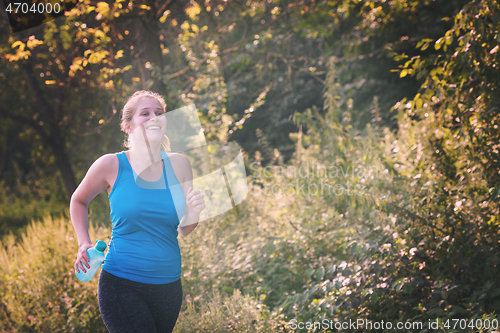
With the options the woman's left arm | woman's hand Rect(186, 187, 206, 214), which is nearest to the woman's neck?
the woman's left arm

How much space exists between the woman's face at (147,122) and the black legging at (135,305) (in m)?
0.79

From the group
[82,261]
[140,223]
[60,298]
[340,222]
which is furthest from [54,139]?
[140,223]

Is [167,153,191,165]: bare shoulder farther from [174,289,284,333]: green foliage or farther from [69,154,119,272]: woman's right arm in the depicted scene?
[174,289,284,333]: green foliage

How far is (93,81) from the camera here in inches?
272

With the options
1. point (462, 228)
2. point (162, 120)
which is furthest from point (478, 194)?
point (162, 120)

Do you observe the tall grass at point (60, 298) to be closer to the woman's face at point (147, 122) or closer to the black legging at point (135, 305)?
the black legging at point (135, 305)

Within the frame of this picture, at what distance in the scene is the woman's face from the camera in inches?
85.9

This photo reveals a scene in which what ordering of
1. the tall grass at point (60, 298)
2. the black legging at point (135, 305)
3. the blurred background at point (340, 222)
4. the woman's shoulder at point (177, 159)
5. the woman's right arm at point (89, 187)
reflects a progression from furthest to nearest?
1. the tall grass at point (60, 298)
2. the blurred background at point (340, 222)
3. the woman's shoulder at point (177, 159)
4. the woman's right arm at point (89, 187)
5. the black legging at point (135, 305)

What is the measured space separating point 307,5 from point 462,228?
6.40 metres

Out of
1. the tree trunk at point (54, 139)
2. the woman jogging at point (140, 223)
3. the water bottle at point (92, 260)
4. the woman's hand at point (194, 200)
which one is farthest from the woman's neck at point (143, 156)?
the tree trunk at point (54, 139)

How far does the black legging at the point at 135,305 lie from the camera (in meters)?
1.96

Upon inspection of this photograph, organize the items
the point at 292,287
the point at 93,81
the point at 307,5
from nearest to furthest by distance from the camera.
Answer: the point at 292,287 → the point at 93,81 → the point at 307,5

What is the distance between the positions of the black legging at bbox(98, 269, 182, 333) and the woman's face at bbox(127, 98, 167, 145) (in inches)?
31.0

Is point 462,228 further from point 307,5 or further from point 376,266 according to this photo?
point 307,5
